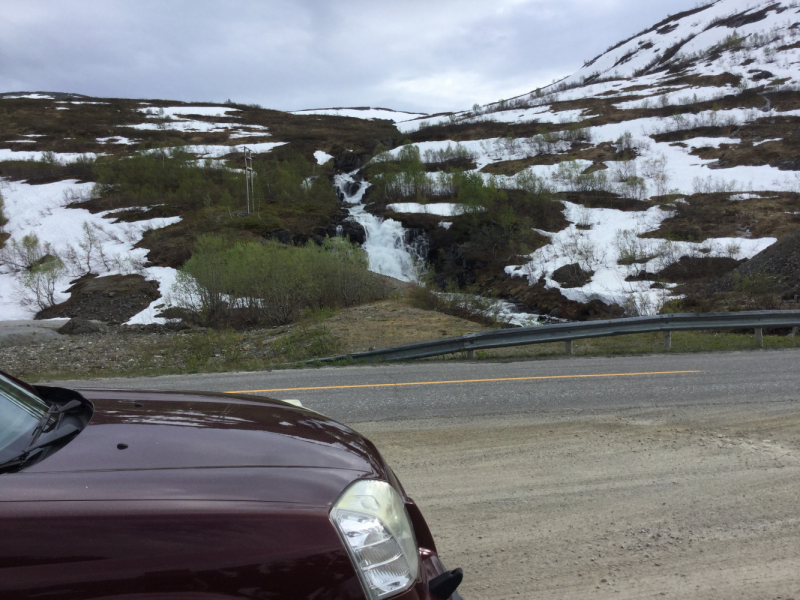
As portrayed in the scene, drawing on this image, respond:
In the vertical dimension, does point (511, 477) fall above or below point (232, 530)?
below

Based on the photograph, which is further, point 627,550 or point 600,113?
point 600,113

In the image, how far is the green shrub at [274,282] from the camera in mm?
22781

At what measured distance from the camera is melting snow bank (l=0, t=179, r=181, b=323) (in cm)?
3478

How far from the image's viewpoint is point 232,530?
1539 mm

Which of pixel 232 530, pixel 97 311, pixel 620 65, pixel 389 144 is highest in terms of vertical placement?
pixel 620 65

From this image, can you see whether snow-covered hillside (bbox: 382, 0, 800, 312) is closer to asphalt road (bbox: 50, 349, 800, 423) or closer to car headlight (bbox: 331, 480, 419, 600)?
asphalt road (bbox: 50, 349, 800, 423)

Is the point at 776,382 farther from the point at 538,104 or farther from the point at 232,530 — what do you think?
the point at 538,104

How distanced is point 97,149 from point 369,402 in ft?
224

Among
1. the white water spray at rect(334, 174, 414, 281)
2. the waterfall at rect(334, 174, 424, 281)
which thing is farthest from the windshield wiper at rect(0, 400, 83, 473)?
the waterfall at rect(334, 174, 424, 281)

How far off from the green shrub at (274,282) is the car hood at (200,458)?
1939 cm

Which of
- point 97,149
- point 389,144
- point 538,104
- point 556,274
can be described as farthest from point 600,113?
point 97,149

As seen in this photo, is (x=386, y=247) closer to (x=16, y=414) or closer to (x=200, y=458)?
(x=16, y=414)

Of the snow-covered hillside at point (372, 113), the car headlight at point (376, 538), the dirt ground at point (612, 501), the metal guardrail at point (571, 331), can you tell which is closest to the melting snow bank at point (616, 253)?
the metal guardrail at point (571, 331)

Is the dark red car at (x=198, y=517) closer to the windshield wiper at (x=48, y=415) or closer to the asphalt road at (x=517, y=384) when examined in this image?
the windshield wiper at (x=48, y=415)
